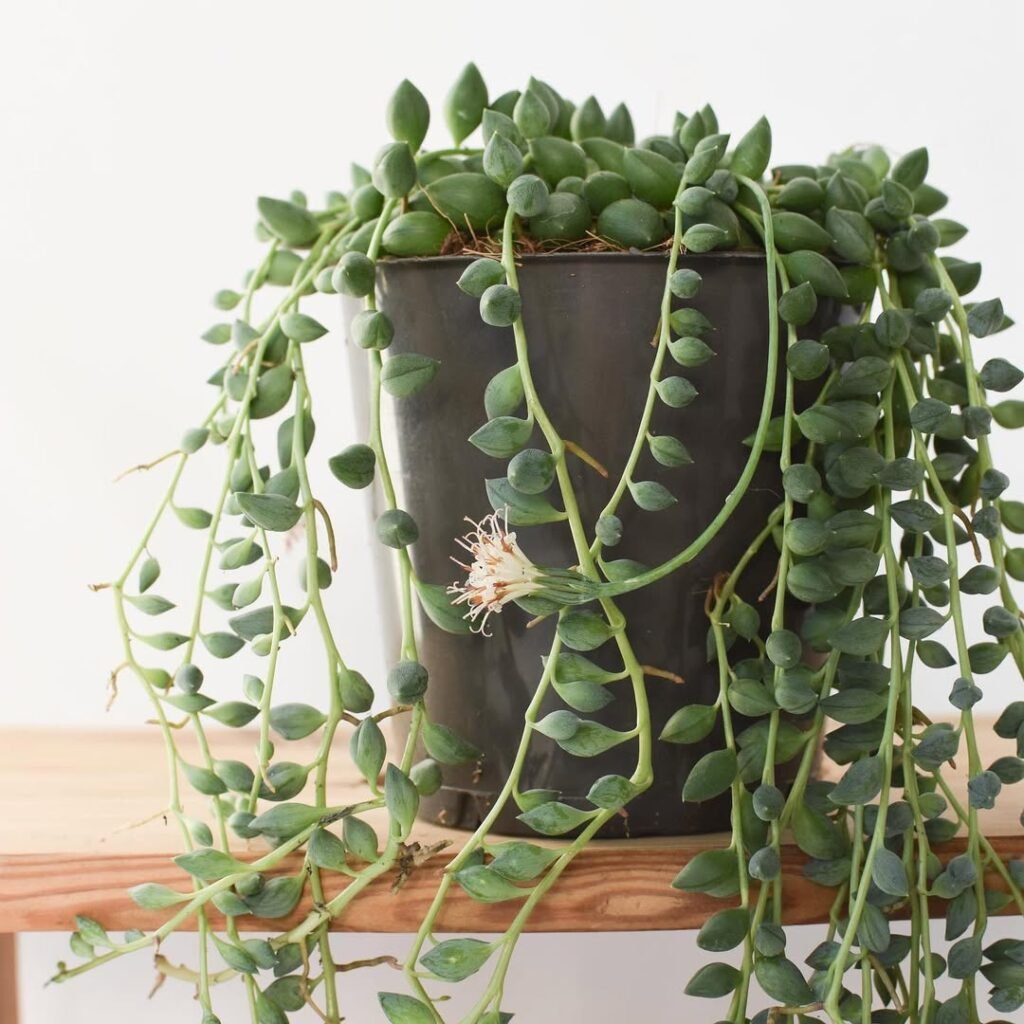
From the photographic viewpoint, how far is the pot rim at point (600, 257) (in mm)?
498

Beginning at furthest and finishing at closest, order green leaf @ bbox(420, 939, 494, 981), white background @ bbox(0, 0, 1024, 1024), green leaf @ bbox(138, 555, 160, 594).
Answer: white background @ bbox(0, 0, 1024, 1024) < green leaf @ bbox(138, 555, 160, 594) < green leaf @ bbox(420, 939, 494, 981)

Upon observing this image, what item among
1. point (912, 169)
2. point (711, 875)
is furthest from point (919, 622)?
point (912, 169)

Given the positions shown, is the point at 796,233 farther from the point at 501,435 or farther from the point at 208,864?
the point at 208,864

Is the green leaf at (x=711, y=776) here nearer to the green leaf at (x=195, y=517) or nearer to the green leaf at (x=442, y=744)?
the green leaf at (x=442, y=744)

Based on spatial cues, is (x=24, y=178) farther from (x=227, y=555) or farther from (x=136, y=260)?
(x=227, y=555)

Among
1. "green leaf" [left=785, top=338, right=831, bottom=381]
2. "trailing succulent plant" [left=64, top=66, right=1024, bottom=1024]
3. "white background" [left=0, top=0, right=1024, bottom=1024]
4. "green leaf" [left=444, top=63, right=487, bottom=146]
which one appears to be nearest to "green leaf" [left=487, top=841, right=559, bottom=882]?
"trailing succulent plant" [left=64, top=66, right=1024, bottom=1024]

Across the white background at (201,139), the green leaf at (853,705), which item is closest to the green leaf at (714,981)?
the green leaf at (853,705)

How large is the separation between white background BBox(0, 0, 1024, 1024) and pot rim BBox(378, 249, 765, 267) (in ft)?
1.53

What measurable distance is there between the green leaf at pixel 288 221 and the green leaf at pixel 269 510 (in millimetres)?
165

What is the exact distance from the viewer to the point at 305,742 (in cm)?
81

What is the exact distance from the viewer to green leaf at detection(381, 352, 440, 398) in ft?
1.53

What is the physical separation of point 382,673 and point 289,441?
45 centimetres

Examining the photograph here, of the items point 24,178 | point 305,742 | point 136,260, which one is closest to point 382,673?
point 305,742

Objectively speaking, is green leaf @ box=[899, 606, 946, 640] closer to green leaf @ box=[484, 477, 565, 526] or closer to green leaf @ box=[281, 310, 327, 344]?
green leaf @ box=[484, 477, 565, 526]
